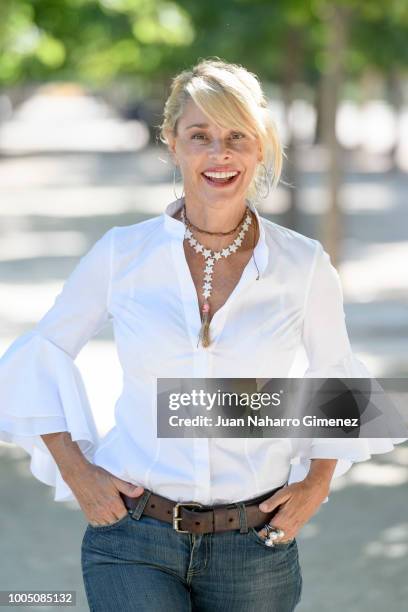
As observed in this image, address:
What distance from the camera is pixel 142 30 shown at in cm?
3872

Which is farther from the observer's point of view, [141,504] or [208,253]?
[208,253]

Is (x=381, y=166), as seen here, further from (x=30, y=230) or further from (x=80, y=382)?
(x=80, y=382)

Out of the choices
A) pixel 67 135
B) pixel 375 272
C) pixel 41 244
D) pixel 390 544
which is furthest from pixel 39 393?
pixel 67 135

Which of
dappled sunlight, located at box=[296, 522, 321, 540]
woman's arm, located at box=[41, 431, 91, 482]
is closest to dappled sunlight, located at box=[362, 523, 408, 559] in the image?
dappled sunlight, located at box=[296, 522, 321, 540]

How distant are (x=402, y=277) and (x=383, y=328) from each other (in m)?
3.86

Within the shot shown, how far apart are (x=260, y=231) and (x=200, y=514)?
648 millimetres

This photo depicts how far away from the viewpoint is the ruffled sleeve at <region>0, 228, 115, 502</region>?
9.88 feet

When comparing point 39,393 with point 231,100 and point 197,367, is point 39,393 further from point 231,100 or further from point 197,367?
point 231,100

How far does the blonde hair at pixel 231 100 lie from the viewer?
2.89 m

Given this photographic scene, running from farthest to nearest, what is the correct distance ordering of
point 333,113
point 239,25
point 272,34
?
point 272,34 < point 239,25 < point 333,113

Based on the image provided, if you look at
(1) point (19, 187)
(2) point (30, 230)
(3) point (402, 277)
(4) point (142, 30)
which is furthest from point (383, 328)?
(4) point (142, 30)

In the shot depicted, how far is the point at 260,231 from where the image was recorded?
3045 millimetres

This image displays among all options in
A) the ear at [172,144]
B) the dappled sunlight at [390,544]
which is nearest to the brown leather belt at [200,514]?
the ear at [172,144]

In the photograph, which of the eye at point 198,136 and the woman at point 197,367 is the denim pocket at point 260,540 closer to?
the woman at point 197,367
